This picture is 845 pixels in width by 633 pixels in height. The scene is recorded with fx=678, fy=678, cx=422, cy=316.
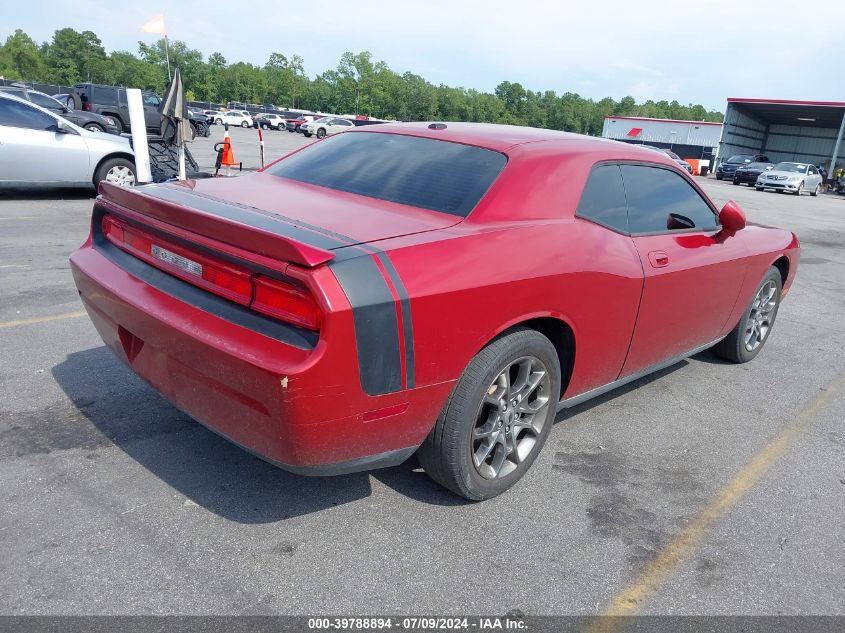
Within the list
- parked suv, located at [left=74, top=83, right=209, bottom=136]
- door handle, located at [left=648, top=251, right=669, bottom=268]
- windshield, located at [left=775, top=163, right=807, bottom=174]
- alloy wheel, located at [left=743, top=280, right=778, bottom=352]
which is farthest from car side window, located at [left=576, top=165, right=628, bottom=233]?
windshield, located at [left=775, top=163, right=807, bottom=174]

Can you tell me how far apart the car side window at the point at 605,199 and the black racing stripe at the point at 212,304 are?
1.62 metres

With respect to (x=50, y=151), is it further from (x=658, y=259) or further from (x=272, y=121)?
(x=272, y=121)

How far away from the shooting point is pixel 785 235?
17.0ft

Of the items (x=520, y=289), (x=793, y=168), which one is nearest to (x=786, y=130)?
(x=793, y=168)

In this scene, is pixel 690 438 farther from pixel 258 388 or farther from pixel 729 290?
pixel 258 388

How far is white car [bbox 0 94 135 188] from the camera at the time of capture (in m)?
9.52

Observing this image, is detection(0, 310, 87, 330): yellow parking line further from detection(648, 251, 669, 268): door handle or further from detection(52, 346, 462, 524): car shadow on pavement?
detection(648, 251, 669, 268): door handle

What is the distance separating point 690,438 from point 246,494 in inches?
97.1

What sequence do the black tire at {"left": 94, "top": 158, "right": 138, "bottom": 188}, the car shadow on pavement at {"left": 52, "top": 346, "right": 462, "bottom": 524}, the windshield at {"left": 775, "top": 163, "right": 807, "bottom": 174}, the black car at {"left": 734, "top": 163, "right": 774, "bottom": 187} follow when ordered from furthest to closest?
the black car at {"left": 734, "top": 163, "right": 774, "bottom": 187}
the windshield at {"left": 775, "top": 163, "right": 807, "bottom": 174}
the black tire at {"left": 94, "top": 158, "right": 138, "bottom": 188}
the car shadow on pavement at {"left": 52, "top": 346, "right": 462, "bottom": 524}

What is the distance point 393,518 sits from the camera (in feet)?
9.30

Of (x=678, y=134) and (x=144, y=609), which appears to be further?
(x=678, y=134)

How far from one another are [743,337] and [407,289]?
364 cm

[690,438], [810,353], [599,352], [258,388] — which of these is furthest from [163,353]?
[810,353]

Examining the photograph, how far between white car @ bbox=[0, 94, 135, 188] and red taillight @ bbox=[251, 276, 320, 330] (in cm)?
805
